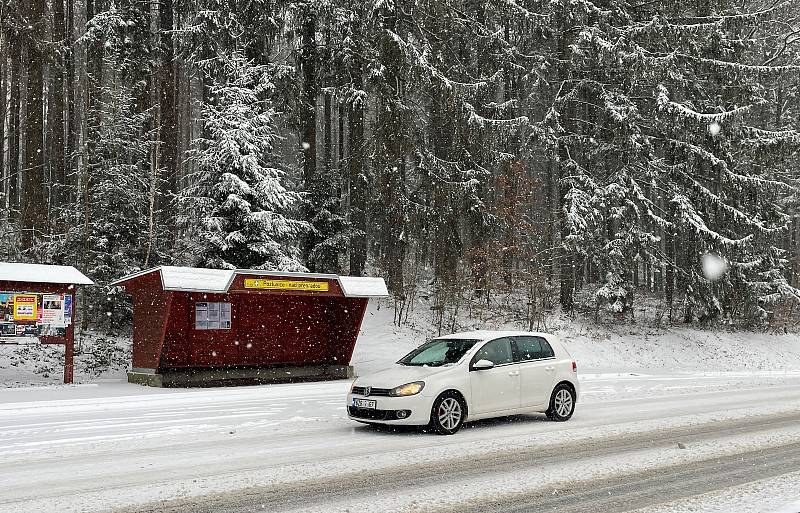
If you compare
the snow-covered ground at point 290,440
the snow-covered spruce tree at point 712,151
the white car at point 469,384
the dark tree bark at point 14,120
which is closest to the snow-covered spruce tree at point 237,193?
the snow-covered ground at point 290,440

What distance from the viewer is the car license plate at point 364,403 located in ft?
37.1

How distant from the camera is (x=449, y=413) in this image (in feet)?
37.8

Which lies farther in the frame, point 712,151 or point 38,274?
point 712,151

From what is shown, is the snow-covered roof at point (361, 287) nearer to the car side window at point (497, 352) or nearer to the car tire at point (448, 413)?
the car side window at point (497, 352)

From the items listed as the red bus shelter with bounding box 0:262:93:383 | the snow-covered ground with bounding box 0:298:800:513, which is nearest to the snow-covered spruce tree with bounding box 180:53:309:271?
the snow-covered ground with bounding box 0:298:800:513

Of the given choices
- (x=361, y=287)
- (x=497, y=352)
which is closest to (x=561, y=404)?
(x=497, y=352)

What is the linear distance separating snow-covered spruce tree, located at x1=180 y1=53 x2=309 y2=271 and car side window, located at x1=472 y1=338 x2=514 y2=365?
13320mm

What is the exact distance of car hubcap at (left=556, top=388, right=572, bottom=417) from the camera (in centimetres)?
1338

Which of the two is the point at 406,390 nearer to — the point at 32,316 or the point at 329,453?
the point at 329,453

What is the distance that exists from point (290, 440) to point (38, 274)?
34.5ft

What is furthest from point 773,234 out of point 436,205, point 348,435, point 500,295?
point 348,435

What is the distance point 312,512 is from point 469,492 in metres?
1.74

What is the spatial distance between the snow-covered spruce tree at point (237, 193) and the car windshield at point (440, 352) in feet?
41.4

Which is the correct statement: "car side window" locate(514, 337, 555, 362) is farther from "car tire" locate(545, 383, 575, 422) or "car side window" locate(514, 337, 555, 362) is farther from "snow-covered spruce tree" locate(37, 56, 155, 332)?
"snow-covered spruce tree" locate(37, 56, 155, 332)
